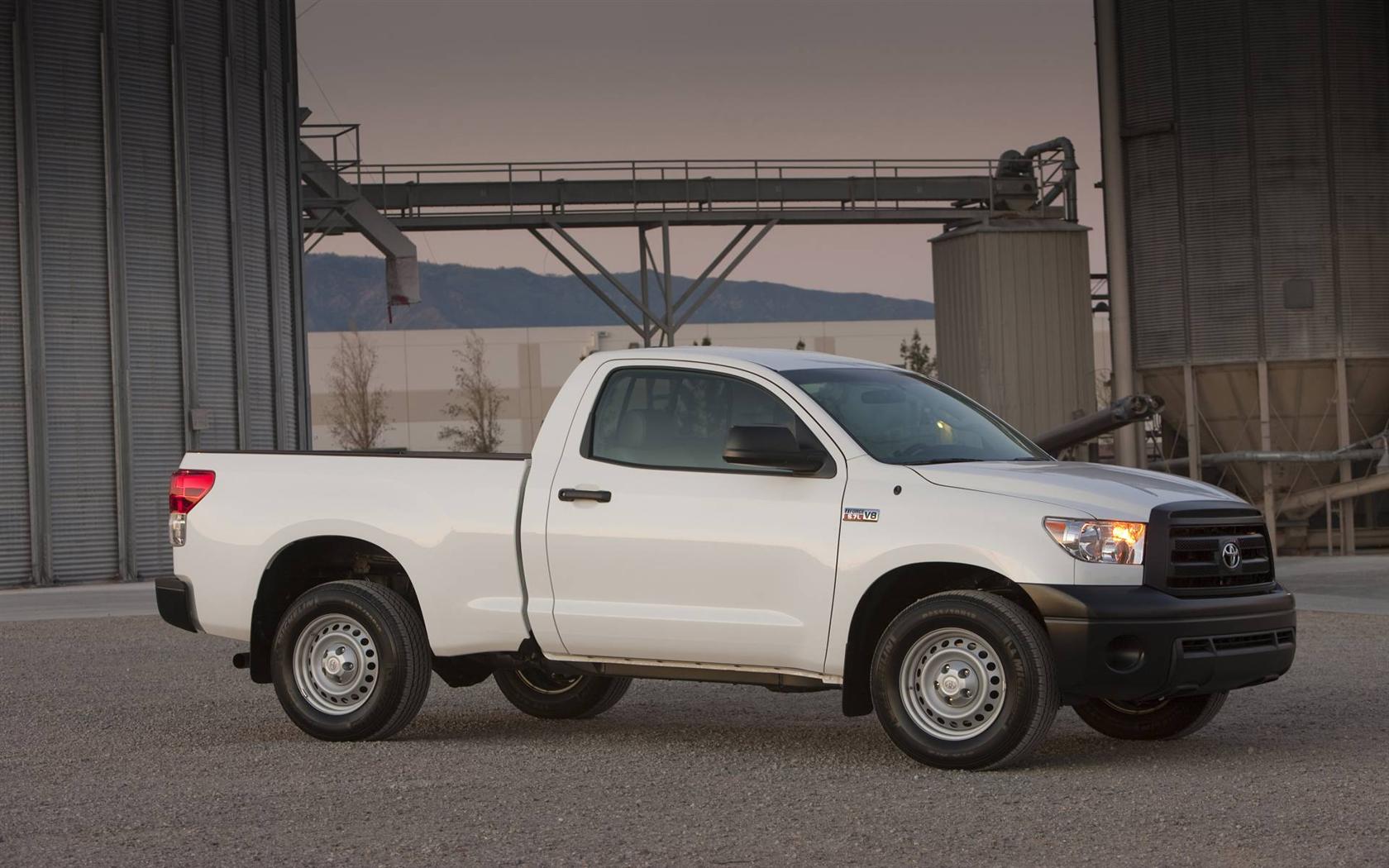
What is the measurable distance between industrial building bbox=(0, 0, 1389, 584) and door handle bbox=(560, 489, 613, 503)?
57.7ft

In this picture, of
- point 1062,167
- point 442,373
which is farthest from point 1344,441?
point 442,373

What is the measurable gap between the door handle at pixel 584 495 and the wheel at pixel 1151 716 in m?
2.55

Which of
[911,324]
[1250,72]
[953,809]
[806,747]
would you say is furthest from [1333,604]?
[911,324]

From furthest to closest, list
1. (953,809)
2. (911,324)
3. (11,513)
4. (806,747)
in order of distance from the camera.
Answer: (911,324) < (11,513) < (806,747) < (953,809)

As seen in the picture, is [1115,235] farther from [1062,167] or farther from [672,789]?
[672,789]

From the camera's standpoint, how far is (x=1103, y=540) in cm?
796

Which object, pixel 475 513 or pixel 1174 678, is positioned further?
pixel 475 513

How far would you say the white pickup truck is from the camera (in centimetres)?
797

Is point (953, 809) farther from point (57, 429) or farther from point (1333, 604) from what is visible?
point (57, 429)

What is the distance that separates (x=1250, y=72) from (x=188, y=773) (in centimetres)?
2569

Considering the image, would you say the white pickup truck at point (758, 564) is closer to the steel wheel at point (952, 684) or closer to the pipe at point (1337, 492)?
the steel wheel at point (952, 684)

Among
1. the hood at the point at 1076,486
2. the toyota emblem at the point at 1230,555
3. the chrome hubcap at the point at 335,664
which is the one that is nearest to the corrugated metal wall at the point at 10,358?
the chrome hubcap at the point at 335,664

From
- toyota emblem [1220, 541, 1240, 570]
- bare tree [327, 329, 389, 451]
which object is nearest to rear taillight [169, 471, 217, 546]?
toyota emblem [1220, 541, 1240, 570]

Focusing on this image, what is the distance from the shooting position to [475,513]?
924 centimetres
